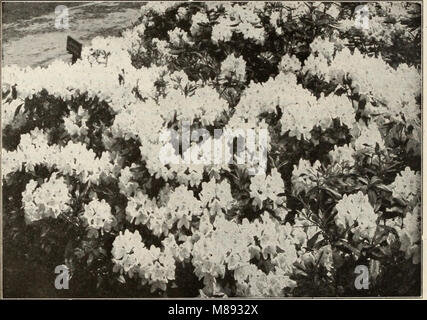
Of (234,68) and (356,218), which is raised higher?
(234,68)

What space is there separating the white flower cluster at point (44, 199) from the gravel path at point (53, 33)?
37 cm

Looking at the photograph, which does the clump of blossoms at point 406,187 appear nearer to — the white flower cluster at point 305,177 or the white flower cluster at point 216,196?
the white flower cluster at point 305,177

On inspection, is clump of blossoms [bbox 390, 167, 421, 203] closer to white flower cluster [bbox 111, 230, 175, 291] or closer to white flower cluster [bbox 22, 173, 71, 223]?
white flower cluster [bbox 111, 230, 175, 291]

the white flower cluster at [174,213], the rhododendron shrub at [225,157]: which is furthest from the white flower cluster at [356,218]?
the white flower cluster at [174,213]

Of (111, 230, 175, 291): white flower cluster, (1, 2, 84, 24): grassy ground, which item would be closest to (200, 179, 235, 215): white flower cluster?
(111, 230, 175, 291): white flower cluster

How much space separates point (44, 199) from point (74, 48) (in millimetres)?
480

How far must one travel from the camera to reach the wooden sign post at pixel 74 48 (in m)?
1.48

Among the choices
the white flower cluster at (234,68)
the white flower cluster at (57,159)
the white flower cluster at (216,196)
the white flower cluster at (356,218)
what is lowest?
the white flower cluster at (356,218)

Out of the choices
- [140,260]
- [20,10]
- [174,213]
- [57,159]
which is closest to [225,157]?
[174,213]

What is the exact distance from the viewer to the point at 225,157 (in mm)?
1450

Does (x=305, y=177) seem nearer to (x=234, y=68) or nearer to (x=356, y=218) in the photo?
(x=356, y=218)

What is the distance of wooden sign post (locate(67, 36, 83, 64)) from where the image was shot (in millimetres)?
1476

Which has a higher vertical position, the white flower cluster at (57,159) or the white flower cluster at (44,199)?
the white flower cluster at (57,159)

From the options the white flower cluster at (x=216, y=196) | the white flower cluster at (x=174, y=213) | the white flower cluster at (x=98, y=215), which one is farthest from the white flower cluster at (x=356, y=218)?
the white flower cluster at (x=98, y=215)
